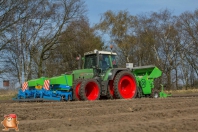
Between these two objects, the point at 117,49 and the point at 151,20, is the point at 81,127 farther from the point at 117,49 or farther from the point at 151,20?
the point at 151,20

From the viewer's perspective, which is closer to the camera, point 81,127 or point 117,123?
point 81,127

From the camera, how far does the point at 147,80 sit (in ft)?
51.0

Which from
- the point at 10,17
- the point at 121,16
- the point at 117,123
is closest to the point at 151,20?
the point at 121,16

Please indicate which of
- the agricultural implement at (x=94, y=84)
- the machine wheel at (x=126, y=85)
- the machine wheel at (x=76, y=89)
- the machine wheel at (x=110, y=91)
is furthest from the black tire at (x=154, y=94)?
the machine wheel at (x=76, y=89)

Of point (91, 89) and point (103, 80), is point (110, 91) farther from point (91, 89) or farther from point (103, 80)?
point (91, 89)

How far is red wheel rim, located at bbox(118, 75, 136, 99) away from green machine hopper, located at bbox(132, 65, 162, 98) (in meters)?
0.70

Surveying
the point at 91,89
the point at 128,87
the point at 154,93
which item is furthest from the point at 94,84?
Answer: the point at 154,93

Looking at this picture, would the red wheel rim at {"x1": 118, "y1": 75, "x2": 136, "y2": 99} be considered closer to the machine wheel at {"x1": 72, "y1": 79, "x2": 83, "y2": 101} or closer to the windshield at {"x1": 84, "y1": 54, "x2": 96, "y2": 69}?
the windshield at {"x1": 84, "y1": 54, "x2": 96, "y2": 69}

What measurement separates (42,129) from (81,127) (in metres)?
0.76

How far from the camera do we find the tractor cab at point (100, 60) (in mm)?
14094

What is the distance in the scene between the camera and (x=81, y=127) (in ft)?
19.7

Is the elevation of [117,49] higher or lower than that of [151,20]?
lower

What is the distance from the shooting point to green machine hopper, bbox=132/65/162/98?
1547 centimetres

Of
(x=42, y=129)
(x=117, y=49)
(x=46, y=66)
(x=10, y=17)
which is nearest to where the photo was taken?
(x=42, y=129)
